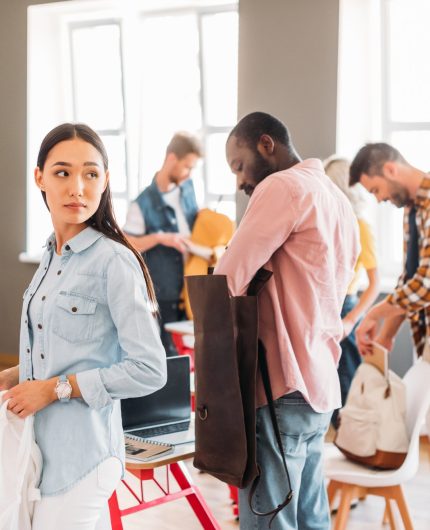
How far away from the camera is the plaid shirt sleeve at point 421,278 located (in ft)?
9.62

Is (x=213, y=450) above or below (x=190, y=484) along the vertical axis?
Answer: above

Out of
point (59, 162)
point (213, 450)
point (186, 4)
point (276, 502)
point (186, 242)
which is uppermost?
point (186, 4)

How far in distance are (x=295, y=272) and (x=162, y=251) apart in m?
2.76

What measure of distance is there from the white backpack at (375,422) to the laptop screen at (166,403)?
677 mm

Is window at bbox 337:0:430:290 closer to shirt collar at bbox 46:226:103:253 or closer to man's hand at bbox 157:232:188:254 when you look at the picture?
man's hand at bbox 157:232:188:254

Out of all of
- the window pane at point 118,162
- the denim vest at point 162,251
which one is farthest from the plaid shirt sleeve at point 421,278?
the window pane at point 118,162

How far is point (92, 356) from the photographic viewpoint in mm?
1635

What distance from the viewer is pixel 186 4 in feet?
19.3

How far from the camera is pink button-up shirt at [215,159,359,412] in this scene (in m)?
1.87

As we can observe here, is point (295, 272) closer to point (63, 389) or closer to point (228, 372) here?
point (228, 372)

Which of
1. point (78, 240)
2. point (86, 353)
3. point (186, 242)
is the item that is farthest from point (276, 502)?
point (186, 242)

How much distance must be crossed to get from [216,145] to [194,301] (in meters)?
4.16

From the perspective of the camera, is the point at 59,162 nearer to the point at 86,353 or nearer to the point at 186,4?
the point at 86,353

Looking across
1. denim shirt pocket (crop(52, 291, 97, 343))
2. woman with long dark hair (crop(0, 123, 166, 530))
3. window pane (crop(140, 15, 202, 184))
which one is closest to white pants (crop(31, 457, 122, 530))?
woman with long dark hair (crop(0, 123, 166, 530))
